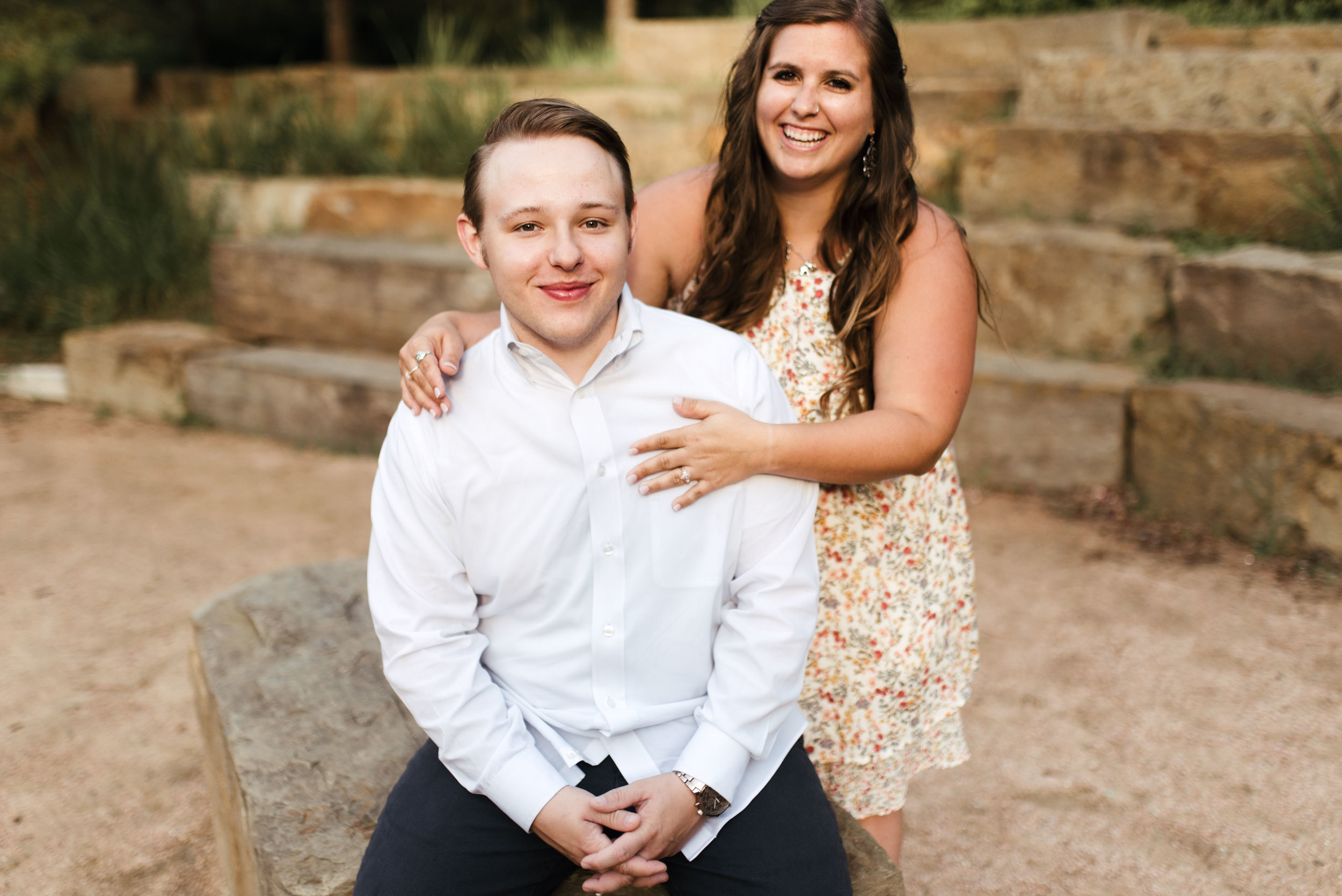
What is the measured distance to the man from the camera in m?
1.50

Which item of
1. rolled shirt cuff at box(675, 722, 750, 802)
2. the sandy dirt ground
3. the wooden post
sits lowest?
the sandy dirt ground

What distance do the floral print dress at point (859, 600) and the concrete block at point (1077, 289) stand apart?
2.47 meters

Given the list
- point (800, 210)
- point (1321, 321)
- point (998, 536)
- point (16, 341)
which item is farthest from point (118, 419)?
point (1321, 321)

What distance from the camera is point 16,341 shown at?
20.7 feet

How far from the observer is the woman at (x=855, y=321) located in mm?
1810

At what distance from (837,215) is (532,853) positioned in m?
1.18

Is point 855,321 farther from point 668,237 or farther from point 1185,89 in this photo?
point 1185,89

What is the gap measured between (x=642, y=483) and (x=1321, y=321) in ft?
10.4

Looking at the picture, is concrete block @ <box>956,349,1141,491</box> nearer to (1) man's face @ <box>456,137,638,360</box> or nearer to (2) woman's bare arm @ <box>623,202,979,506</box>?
(2) woman's bare arm @ <box>623,202,979,506</box>

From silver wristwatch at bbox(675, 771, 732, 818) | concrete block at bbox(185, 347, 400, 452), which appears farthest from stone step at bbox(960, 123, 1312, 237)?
silver wristwatch at bbox(675, 771, 732, 818)

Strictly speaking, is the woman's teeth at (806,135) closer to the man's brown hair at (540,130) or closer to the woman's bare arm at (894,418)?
the woman's bare arm at (894,418)

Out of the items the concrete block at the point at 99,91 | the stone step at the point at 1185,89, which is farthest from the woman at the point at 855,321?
the concrete block at the point at 99,91

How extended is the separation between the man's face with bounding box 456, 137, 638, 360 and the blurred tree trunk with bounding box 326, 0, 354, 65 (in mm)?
8992

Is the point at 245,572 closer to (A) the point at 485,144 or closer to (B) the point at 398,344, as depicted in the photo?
(B) the point at 398,344
